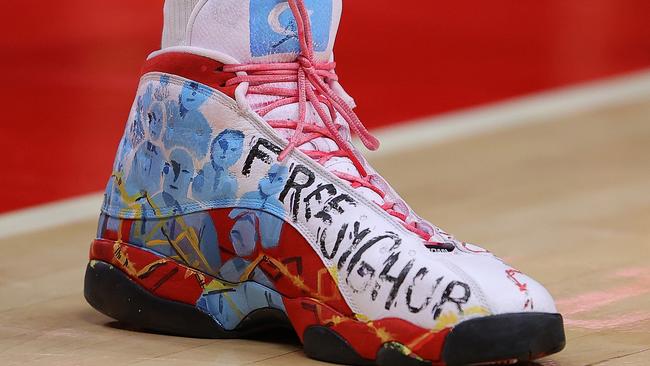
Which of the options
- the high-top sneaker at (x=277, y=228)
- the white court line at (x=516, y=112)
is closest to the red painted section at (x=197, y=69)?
the high-top sneaker at (x=277, y=228)

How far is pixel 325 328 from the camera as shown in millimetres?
1341

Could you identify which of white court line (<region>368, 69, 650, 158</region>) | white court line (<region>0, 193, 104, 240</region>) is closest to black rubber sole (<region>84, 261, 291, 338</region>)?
white court line (<region>0, 193, 104, 240</region>)

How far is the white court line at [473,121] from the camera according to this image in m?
2.22

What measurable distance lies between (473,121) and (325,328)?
6.14 ft

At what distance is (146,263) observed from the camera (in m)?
1.51

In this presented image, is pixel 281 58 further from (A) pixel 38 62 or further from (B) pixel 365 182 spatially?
(A) pixel 38 62

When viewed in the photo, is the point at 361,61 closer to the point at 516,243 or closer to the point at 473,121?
the point at 473,121

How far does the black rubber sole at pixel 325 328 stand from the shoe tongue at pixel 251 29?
0.85 ft

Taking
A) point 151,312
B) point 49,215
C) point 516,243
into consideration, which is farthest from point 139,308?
point 49,215

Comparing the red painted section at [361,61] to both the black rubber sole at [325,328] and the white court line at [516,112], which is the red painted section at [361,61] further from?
the black rubber sole at [325,328]

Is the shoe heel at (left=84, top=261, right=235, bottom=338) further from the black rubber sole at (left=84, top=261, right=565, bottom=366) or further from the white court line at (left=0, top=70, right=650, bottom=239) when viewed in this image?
the white court line at (left=0, top=70, right=650, bottom=239)

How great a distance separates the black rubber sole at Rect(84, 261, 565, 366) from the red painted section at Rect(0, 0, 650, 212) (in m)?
0.86

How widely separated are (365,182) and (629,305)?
1.33ft

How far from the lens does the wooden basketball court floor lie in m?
1.43
